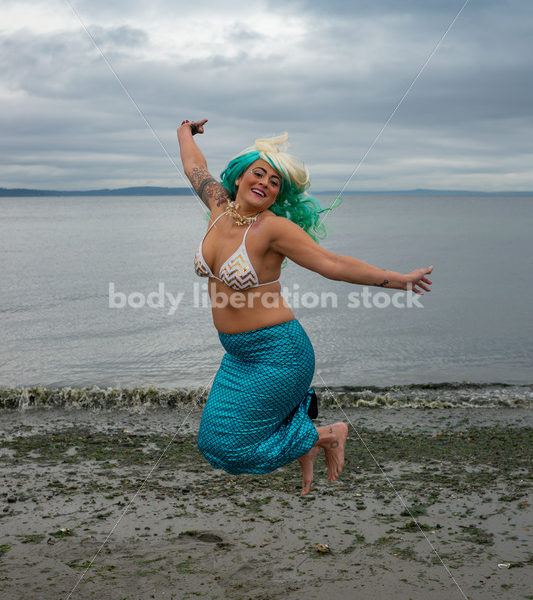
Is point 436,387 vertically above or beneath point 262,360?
beneath

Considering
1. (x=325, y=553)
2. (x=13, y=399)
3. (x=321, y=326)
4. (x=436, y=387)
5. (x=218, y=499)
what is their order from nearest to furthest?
(x=325, y=553) < (x=218, y=499) < (x=13, y=399) < (x=436, y=387) < (x=321, y=326)

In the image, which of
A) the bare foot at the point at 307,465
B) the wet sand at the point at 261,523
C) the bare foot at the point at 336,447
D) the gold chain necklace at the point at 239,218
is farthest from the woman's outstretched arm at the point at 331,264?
the wet sand at the point at 261,523

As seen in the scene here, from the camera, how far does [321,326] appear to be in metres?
22.0

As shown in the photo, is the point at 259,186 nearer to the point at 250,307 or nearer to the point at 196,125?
the point at 250,307

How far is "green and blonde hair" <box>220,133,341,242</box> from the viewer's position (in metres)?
4.45

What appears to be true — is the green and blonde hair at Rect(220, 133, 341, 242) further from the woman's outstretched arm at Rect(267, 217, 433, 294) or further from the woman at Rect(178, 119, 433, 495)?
the woman's outstretched arm at Rect(267, 217, 433, 294)

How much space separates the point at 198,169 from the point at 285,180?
32.1 inches

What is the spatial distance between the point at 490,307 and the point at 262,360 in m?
24.1

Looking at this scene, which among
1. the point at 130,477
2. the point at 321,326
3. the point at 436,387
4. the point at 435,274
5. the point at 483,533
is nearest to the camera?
the point at 483,533

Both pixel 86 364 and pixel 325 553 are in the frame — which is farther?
pixel 86 364

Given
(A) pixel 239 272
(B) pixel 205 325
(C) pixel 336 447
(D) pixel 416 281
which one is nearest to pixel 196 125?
(A) pixel 239 272

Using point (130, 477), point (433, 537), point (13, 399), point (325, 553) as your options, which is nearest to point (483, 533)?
point (433, 537)

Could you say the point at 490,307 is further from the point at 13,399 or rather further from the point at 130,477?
the point at 130,477

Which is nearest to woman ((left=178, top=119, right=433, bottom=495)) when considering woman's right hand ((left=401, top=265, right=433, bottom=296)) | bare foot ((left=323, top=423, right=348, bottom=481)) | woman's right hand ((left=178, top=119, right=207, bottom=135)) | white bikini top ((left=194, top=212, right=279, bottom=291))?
white bikini top ((left=194, top=212, right=279, bottom=291))
